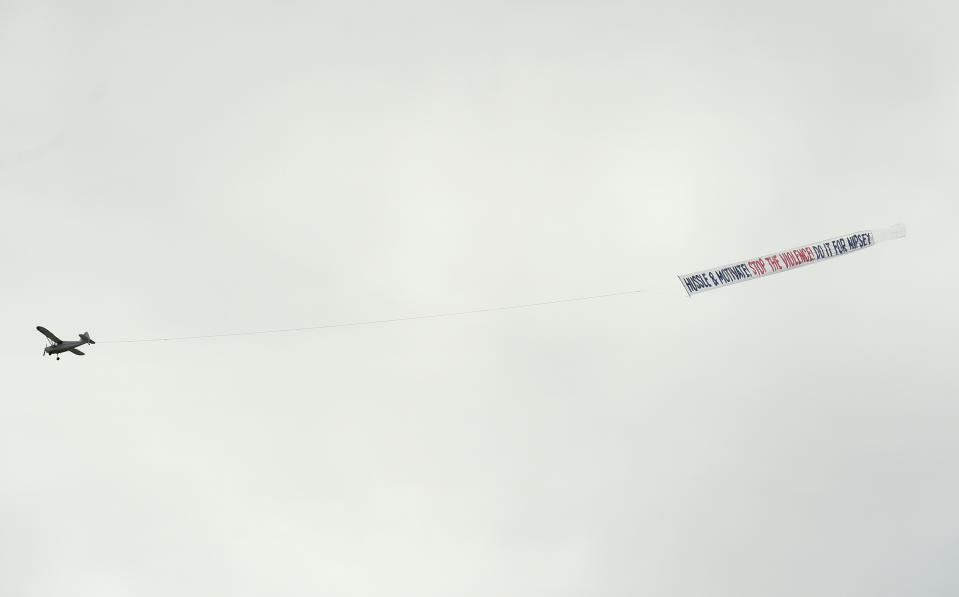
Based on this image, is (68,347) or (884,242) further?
(884,242)

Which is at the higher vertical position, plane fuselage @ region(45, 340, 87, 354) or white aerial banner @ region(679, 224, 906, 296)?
white aerial banner @ region(679, 224, 906, 296)

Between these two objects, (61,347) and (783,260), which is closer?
(61,347)

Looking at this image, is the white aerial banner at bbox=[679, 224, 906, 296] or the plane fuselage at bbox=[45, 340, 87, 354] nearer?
the plane fuselage at bbox=[45, 340, 87, 354]

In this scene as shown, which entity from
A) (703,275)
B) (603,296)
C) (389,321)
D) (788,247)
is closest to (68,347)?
(389,321)

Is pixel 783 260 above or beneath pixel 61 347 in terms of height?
above

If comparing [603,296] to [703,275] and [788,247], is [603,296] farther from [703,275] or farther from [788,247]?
[788,247]

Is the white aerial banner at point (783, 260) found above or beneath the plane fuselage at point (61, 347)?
above

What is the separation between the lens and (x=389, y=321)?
64.7m

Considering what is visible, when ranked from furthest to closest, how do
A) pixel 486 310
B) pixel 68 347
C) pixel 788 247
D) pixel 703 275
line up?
pixel 788 247 → pixel 486 310 → pixel 703 275 → pixel 68 347

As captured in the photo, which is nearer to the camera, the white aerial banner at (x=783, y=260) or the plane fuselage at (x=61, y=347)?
the plane fuselage at (x=61, y=347)

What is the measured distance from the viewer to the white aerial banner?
6162 centimetres

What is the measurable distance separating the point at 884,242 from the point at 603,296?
33024 mm

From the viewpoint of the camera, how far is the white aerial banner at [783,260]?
61.6 m

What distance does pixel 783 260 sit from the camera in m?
67.0
